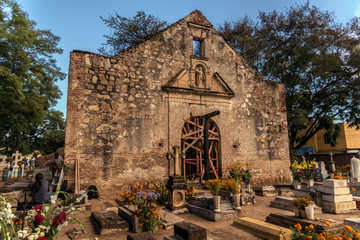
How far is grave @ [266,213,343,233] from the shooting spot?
4.80 m

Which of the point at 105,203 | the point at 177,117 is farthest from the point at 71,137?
the point at 177,117

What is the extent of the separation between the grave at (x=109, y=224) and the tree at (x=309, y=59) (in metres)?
14.6

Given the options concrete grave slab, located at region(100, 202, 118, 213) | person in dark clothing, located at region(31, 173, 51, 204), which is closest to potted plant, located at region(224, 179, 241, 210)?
concrete grave slab, located at region(100, 202, 118, 213)

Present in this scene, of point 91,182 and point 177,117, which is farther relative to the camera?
point 177,117

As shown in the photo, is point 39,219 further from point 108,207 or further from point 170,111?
point 170,111

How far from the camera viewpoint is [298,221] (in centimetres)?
529

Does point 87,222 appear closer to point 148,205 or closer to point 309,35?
point 148,205

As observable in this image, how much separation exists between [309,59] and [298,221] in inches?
626

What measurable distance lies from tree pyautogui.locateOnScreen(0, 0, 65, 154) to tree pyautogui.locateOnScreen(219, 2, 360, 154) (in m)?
15.2

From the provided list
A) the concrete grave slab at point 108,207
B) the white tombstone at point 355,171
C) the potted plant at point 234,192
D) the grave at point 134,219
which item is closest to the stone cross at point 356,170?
the white tombstone at point 355,171

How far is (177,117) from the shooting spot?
A: 10781mm

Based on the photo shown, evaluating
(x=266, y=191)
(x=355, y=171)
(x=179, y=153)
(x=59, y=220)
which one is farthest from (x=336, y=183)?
(x=59, y=220)

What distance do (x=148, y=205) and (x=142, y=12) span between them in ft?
32.4

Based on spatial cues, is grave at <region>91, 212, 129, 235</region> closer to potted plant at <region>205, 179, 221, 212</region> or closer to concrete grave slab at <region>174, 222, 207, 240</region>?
concrete grave slab at <region>174, 222, 207, 240</region>
